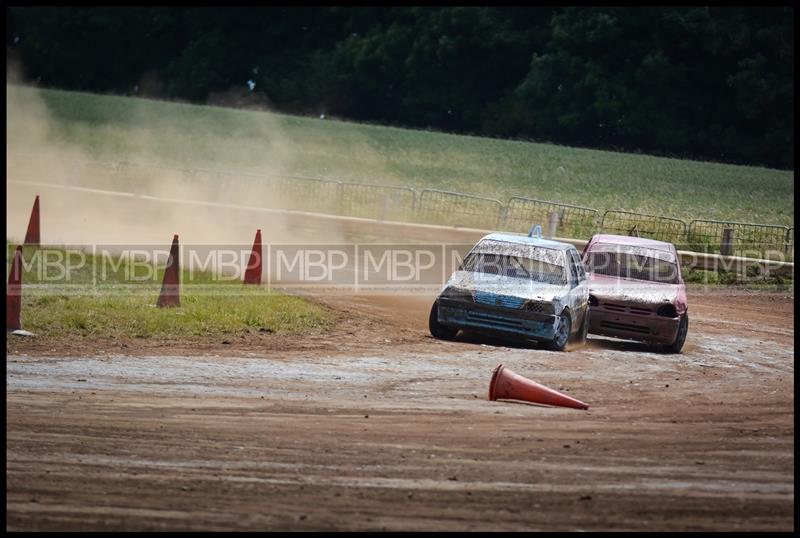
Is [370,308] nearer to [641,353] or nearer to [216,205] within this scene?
[641,353]

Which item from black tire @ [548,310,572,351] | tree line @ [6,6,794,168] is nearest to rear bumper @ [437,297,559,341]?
black tire @ [548,310,572,351]

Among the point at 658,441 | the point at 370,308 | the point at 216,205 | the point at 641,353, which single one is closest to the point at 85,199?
the point at 216,205

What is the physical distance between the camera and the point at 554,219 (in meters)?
28.5

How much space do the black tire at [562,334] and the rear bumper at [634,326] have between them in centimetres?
113

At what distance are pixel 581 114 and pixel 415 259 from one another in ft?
123

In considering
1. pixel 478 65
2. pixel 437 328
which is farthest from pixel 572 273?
pixel 478 65

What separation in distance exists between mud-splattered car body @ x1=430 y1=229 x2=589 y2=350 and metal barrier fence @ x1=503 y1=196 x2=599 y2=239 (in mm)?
10603

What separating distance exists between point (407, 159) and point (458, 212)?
1576 centimetres

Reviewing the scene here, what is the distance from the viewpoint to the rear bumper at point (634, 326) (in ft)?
57.9

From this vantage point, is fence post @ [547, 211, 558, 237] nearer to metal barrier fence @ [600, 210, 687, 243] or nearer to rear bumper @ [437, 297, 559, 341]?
metal barrier fence @ [600, 210, 687, 243]

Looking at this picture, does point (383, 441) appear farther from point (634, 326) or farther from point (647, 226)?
point (647, 226)

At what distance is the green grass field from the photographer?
16375 mm

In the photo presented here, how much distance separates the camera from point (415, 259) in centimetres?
2723

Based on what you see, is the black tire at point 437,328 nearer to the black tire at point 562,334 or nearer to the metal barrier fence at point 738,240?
the black tire at point 562,334
